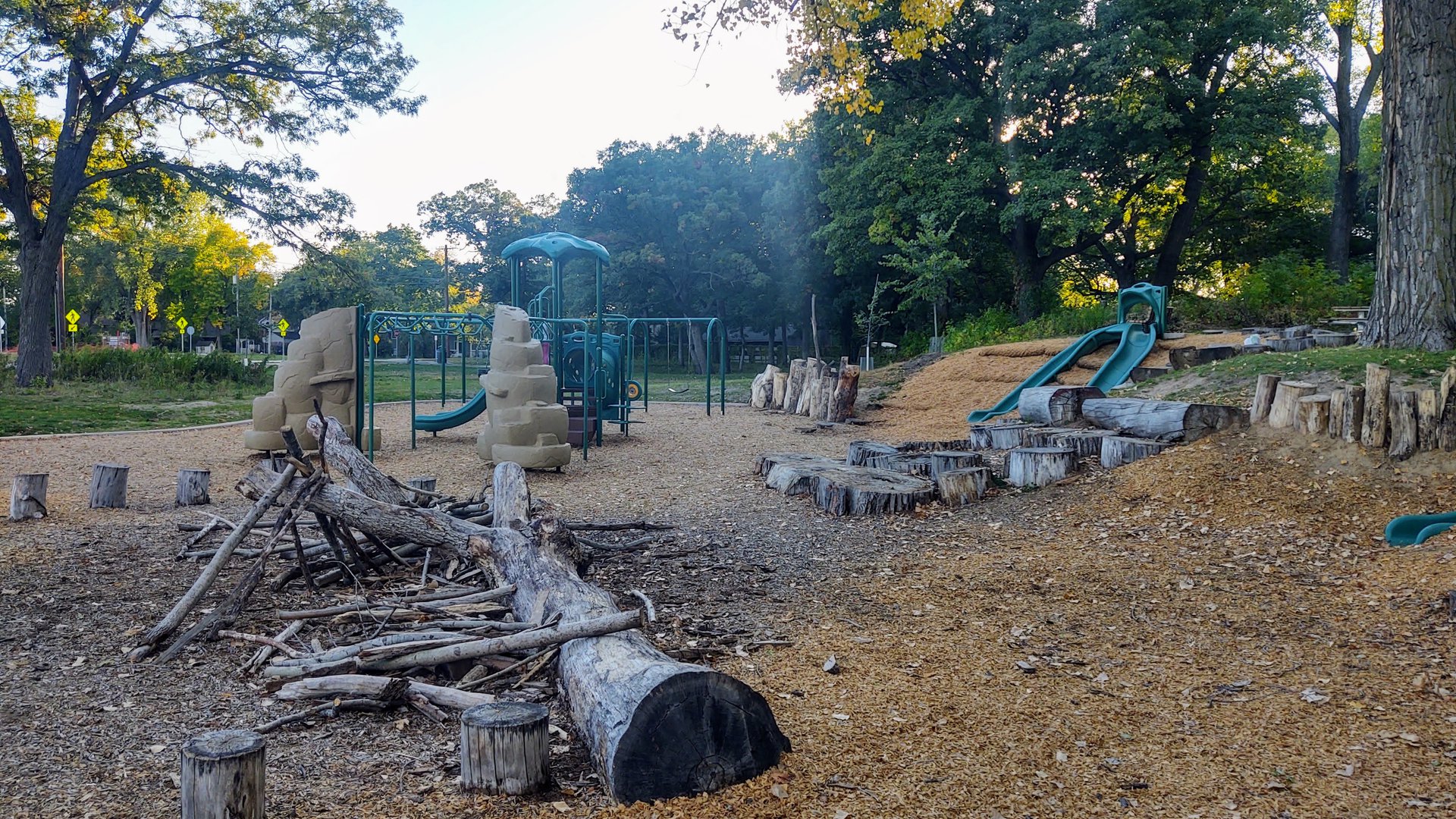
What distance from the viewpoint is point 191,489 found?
729 cm

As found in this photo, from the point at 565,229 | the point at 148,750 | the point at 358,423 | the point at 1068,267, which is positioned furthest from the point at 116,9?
the point at 1068,267

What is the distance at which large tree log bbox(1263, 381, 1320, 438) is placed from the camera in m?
6.59

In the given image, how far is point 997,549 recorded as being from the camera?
575 cm

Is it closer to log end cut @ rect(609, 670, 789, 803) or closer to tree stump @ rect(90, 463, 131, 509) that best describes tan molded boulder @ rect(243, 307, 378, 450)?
tree stump @ rect(90, 463, 131, 509)

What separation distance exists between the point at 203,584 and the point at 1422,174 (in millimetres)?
9840

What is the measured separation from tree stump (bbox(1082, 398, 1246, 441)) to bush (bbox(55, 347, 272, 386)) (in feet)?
58.7

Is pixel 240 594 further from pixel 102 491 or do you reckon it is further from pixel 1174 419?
pixel 1174 419

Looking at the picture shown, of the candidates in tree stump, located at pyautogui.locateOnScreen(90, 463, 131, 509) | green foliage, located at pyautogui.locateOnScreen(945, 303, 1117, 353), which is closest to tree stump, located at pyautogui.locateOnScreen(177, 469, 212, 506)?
tree stump, located at pyautogui.locateOnScreen(90, 463, 131, 509)

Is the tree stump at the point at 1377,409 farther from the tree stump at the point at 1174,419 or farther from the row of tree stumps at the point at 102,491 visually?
the row of tree stumps at the point at 102,491

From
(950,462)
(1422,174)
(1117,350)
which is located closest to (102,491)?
(950,462)

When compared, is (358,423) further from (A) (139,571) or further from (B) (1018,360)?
(B) (1018,360)

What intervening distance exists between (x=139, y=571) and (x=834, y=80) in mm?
9351

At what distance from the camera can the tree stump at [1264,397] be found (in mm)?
6918

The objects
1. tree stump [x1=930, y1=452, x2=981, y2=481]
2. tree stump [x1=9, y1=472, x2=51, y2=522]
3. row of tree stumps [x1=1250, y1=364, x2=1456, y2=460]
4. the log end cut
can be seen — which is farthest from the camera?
tree stump [x1=930, y1=452, x2=981, y2=481]
